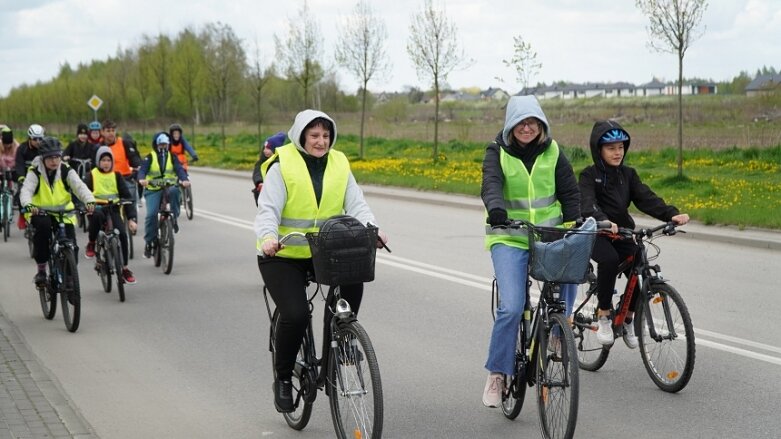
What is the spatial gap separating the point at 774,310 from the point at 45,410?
6.30 meters

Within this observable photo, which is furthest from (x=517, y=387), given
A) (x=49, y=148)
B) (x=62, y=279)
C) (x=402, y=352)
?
(x=49, y=148)

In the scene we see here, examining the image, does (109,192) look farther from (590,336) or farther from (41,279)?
(590,336)

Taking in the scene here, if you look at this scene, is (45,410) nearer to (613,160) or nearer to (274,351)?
(274,351)

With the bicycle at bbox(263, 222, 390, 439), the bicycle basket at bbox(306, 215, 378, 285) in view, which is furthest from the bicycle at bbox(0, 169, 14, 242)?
the bicycle basket at bbox(306, 215, 378, 285)

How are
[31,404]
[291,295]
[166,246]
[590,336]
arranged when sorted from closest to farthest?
[291,295] → [31,404] → [590,336] → [166,246]

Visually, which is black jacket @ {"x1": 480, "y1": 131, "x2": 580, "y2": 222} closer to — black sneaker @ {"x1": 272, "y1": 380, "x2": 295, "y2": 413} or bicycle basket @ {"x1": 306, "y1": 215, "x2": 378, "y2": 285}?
bicycle basket @ {"x1": 306, "y1": 215, "x2": 378, "y2": 285}

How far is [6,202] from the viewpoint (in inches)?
711

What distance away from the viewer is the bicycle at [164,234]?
1292 centimetres

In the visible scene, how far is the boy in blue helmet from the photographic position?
673 cm

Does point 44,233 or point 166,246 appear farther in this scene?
point 166,246

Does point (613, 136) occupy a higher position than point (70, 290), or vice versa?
point (613, 136)

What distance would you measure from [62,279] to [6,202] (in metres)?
9.25

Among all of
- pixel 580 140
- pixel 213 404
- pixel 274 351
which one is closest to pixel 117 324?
pixel 213 404

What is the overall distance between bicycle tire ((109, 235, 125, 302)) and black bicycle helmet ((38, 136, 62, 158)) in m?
1.54
